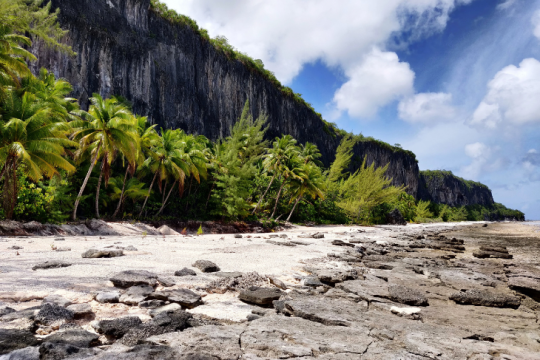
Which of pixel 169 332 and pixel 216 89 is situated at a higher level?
pixel 216 89

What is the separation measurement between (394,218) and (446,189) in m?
108

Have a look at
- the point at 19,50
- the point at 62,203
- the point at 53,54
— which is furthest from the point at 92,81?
the point at 62,203

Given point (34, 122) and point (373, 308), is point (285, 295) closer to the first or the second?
point (373, 308)

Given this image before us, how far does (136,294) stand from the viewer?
11.1 ft

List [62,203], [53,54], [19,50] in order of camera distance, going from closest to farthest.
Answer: [19,50], [62,203], [53,54]

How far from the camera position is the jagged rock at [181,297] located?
330 cm

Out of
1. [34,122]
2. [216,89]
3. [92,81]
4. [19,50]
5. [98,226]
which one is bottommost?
[98,226]

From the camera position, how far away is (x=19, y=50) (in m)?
17.1

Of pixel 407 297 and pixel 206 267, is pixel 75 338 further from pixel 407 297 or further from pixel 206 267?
pixel 407 297

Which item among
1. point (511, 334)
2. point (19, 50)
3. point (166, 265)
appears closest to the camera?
point (511, 334)

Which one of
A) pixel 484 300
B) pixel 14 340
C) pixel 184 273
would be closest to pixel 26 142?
pixel 184 273

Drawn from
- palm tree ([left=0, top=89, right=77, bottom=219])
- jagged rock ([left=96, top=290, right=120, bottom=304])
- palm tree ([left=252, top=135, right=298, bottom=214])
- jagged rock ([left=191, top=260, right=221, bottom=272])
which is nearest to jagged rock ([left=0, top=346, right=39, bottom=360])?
jagged rock ([left=96, top=290, right=120, bottom=304])

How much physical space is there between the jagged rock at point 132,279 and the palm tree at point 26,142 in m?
12.1

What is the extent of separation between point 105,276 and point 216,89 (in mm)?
43091
